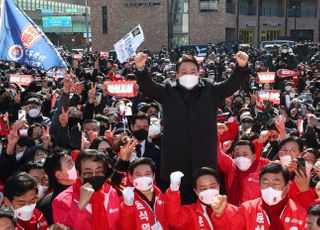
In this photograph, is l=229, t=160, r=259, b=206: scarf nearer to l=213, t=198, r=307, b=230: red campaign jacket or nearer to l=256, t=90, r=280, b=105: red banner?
l=213, t=198, r=307, b=230: red campaign jacket

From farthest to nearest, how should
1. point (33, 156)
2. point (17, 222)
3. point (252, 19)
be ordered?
1. point (252, 19)
2. point (33, 156)
3. point (17, 222)

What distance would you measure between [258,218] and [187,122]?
0.84 metres

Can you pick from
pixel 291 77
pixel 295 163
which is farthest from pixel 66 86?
pixel 291 77

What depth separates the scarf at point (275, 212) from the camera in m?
3.66

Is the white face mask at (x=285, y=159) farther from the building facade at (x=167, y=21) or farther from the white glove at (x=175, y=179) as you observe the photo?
the building facade at (x=167, y=21)

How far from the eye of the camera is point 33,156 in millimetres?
4906

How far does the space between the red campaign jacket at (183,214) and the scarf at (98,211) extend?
1.46ft

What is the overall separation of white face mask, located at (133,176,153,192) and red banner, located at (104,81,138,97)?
549cm

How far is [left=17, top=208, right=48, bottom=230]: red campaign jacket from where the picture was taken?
11.9ft

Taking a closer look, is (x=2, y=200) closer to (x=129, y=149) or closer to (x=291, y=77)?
(x=129, y=149)

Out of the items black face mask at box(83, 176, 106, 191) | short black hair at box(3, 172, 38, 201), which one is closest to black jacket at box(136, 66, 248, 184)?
black face mask at box(83, 176, 106, 191)

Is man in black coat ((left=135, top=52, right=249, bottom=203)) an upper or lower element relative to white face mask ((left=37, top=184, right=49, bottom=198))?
upper

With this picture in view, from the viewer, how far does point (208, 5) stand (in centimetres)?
3600

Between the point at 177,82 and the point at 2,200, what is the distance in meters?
1.57
